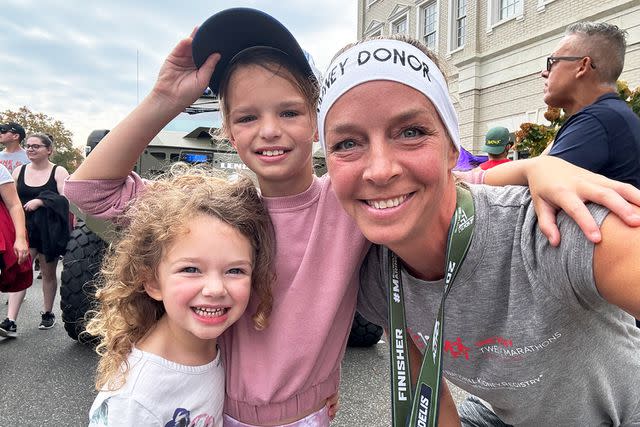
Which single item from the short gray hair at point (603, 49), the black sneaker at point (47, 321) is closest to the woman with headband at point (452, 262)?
the short gray hair at point (603, 49)

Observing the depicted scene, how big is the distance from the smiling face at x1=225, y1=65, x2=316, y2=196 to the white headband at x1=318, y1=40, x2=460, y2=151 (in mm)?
273

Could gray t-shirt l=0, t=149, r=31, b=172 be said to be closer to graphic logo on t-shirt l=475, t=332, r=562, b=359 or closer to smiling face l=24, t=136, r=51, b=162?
smiling face l=24, t=136, r=51, b=162

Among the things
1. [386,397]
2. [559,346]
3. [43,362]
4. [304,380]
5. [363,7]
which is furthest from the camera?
[363,7]

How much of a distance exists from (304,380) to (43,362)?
124 inches

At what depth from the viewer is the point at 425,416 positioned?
1.27 m

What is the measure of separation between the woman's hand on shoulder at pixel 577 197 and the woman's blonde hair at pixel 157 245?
80 cm

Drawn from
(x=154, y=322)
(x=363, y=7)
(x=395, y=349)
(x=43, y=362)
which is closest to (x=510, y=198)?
(x=395, y=349)

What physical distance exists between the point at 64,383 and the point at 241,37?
2929 mm

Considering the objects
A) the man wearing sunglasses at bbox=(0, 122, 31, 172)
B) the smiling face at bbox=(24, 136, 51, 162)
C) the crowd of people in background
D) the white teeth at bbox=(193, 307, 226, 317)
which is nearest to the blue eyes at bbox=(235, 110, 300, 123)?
the white teeth at bbox=(193, 307, 226, 317)

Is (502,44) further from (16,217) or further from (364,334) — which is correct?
(16,217)

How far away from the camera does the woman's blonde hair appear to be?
1531 mm

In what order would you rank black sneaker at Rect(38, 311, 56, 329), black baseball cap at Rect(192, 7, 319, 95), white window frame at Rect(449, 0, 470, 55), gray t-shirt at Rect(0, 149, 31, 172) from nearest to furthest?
black baseball cap at Rect(192, 7, 319, 95) → black sneaker at Rect(38, 311, 56, 329) → gray t-shirt at Rect(0, 149, 31, 172) → white window frame at Rect(449, 0, 470, 55)

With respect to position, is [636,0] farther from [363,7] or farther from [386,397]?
[363,7]

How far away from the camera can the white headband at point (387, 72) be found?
3.90 ft
